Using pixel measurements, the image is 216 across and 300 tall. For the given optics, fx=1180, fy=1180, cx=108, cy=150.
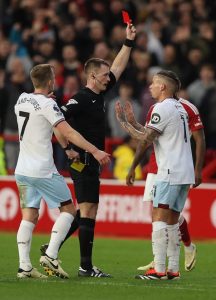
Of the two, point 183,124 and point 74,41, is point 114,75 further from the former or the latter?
point 74,41

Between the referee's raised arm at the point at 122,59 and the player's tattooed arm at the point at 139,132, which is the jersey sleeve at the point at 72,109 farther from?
the referee's raised arm at the point at 122,59

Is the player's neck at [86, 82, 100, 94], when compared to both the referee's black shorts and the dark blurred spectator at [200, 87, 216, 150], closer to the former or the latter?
the referee's black shorts

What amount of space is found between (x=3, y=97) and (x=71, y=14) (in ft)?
13.3

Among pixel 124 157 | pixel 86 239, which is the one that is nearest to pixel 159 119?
pixel 86 239

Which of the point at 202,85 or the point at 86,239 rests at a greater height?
the point at 202,85

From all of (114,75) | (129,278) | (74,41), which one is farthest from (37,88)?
(74,41)

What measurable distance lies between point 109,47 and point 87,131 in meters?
10.7

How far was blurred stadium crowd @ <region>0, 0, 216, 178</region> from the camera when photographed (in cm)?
2062

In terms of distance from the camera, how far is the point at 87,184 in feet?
40.1

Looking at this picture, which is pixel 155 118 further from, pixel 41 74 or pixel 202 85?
pixel 202 85

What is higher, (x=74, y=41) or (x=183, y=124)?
(x=74, y=41)

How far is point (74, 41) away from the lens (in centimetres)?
2305

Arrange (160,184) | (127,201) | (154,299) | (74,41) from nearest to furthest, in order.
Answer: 1. (154,299)
2. (160,184)
3. (127,201)
4. (74,41)

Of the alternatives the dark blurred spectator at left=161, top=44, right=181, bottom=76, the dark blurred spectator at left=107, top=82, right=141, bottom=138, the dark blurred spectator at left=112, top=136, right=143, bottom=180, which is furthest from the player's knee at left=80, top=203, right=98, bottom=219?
the dark blurred spectator at left=161, top=44, right=181, bottom=76
